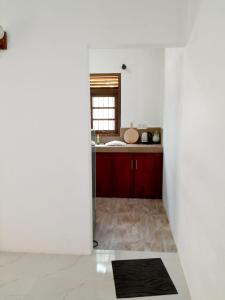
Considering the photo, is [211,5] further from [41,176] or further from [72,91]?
[41,176]

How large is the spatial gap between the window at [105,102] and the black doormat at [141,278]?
2.91 metres

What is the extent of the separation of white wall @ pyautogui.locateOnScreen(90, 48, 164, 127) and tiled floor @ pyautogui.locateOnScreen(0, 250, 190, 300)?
2.78 m

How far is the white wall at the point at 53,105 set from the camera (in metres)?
2.48

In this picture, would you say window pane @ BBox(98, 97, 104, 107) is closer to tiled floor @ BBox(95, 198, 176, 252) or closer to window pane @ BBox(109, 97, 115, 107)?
window pane @ BBox(109, 97, 115, 107)

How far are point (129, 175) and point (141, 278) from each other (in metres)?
2.32

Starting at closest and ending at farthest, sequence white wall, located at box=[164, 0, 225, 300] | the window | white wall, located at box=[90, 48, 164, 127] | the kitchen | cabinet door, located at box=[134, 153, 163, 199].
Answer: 1. white wall, located at box=[164, 0, 225, 300]
2. the kitchen
3. cabinet door, located at box=[134, 153, 163, 199]
4. white wall, located at box=[90, 48, 164, 127]
5. the window

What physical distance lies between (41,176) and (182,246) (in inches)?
61.2

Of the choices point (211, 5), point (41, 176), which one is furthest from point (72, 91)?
point (211, 5)

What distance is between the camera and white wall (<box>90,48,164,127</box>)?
4852mm

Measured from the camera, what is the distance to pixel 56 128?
105 inches

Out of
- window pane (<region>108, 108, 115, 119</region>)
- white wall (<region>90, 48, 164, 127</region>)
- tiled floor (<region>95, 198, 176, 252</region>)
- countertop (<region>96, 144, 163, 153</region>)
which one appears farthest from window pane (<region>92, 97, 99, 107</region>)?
tiled floor (<region>95, 198, 176, 252</region>)

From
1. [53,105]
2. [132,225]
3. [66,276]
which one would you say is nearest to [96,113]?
[132,225]

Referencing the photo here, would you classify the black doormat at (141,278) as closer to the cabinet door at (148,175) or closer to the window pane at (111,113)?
the cabinet door at (148,175)

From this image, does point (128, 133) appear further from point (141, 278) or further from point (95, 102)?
point (141, 278)
